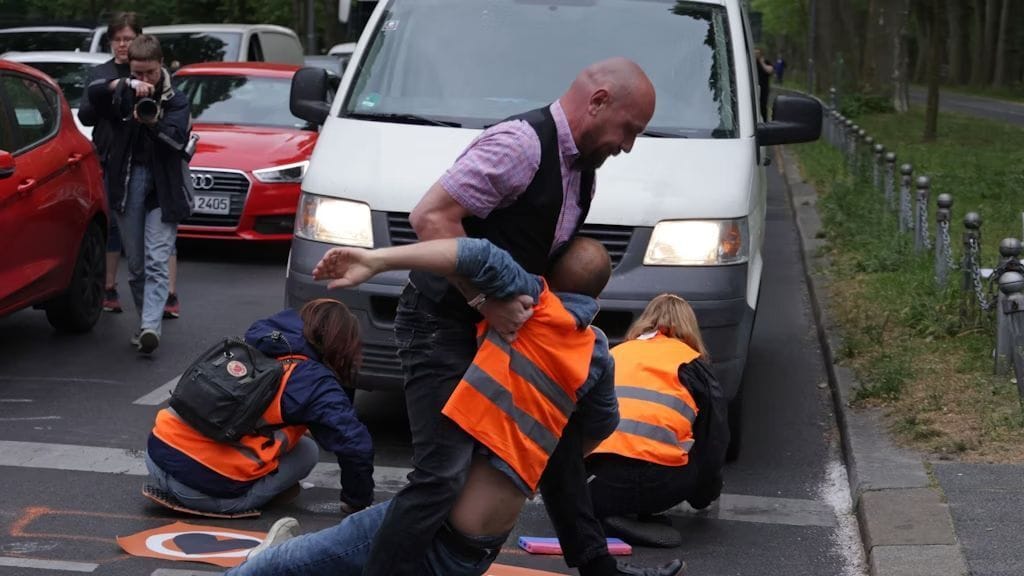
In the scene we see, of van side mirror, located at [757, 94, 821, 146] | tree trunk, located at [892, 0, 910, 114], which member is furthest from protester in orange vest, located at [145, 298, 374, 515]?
tree trunk, located at [892, 0, 910, 114]

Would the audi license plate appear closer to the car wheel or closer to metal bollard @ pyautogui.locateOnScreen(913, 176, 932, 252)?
the car wheel

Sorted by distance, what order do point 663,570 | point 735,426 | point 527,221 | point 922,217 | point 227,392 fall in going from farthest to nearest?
point 922,217 → point 735,426 → point 227,392 → point 663,570 → point 527,221

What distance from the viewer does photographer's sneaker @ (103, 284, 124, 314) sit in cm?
1070

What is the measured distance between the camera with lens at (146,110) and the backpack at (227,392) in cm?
330

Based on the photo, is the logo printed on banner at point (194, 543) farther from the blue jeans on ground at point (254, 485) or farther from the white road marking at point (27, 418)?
the white road marking at point (27, 418)

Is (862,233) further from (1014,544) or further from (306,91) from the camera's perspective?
(1014,544)

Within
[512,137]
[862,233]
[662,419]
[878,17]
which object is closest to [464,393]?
[512,137]

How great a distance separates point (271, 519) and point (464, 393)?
7.86ft

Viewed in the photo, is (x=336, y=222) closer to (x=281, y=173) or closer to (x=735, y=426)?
(x=735, y=426)

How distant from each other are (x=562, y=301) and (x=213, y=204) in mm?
9181

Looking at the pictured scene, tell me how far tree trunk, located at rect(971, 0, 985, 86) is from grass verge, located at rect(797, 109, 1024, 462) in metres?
49.6

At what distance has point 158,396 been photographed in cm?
825

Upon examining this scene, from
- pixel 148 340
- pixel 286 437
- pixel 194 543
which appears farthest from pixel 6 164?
pixel 194 543

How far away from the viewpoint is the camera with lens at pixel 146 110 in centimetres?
901
